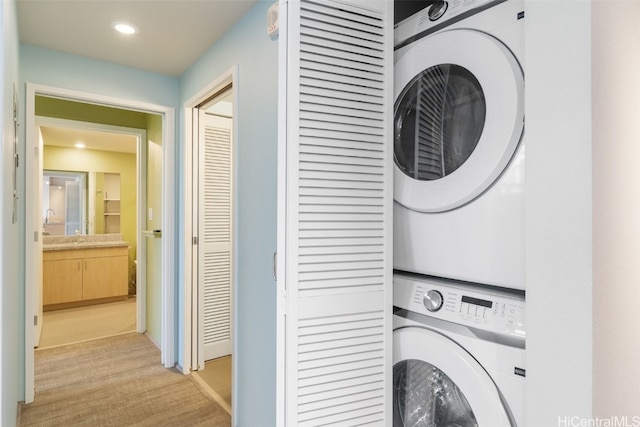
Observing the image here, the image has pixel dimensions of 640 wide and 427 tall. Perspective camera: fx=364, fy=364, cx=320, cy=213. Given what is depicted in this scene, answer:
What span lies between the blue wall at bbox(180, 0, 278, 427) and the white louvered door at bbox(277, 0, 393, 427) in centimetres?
69

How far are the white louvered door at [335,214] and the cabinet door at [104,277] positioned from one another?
493 cm

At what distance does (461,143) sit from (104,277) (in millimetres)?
5383

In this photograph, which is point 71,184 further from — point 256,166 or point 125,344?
point 256,166

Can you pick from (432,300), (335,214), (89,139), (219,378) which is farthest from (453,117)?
(89,139)

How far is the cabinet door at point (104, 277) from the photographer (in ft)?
16.4

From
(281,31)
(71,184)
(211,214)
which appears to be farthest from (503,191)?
(71,184)

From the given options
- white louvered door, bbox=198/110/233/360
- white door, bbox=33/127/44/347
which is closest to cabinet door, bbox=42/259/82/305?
white door, bbox=33/127/44/347

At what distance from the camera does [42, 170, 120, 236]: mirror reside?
583cm

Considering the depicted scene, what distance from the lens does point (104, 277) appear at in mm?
5121

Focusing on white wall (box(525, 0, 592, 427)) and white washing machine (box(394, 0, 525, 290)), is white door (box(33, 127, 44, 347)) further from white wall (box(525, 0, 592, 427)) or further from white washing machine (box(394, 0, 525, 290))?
white wall (box(525, 0, 592, 427))

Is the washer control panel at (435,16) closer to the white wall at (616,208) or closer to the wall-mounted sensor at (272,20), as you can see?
the white wall at (616,208)

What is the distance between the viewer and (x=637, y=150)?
854 mm

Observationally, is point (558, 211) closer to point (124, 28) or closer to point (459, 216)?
point (459, 216)

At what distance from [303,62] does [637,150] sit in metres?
0.91
